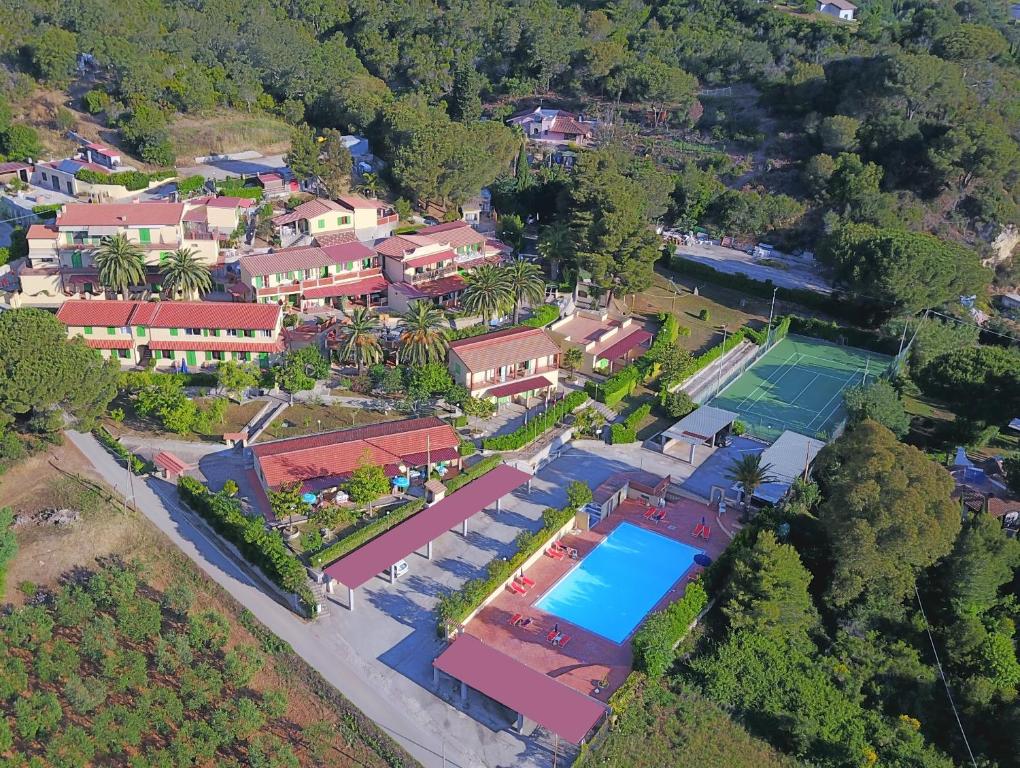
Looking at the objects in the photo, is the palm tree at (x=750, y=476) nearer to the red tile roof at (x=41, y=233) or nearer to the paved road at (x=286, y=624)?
the paved road at (x=286, y=624)

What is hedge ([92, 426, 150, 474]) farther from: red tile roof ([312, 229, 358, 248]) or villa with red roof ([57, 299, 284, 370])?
red tile roof ([312, 229, 358, 248])

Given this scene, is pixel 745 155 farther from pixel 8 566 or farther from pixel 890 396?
pixel 8 566

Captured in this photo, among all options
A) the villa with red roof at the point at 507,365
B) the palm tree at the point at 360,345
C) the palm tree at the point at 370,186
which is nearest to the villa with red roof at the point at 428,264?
the palm tree at the point at 360,345

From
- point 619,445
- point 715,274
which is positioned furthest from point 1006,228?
point 619,445

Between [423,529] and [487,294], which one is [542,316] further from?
[423,529]

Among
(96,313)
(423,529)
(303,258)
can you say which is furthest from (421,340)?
(96,313)

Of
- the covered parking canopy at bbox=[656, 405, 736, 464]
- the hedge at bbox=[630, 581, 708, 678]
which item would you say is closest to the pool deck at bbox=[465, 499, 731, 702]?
the hedge at bbox=[630, 581, 708, 678]
